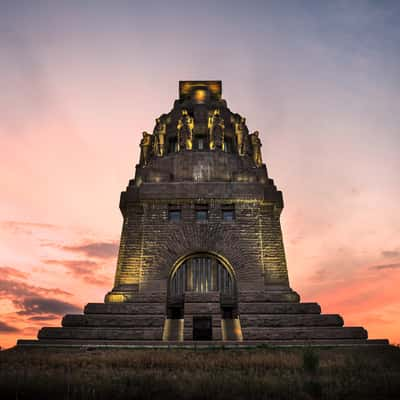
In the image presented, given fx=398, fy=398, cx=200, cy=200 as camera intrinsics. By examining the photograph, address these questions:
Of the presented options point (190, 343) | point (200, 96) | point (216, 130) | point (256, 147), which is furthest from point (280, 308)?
point (200, 96)

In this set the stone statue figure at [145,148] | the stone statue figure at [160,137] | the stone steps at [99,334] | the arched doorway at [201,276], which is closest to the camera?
the stone steps at [99,334]

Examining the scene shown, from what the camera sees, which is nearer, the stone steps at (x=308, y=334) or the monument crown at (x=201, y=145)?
the stone steps at (x=308, y=334)

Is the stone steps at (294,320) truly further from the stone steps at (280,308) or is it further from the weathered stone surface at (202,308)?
the weathered stone surface at (202,308)

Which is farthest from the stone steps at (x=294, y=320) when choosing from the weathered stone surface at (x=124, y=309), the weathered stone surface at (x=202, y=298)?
the weathered stone surface at (x=124, y=309)

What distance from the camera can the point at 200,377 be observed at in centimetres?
1072

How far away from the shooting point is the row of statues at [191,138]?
3169 cm

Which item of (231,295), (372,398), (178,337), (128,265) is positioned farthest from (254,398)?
(128,265)

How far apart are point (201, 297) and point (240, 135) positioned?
1525 cm

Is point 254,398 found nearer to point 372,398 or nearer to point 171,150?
point 372,398

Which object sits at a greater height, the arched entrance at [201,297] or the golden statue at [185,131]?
the golden statue at [185,131]

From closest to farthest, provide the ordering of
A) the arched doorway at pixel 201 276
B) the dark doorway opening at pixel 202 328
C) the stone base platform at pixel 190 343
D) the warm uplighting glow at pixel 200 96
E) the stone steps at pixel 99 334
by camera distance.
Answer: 1. the stone base platform at pixel 190 343
2. the stone steps at pixel 99 334
3. the dark doorway opening at pixel 202 328
4. the arched doorway at pixel 201 276
5. the warm uplighting glow at pixel 200 96

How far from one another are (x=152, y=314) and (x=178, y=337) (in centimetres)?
195

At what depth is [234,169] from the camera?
3038cm

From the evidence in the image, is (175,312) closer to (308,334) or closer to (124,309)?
(124,309)
